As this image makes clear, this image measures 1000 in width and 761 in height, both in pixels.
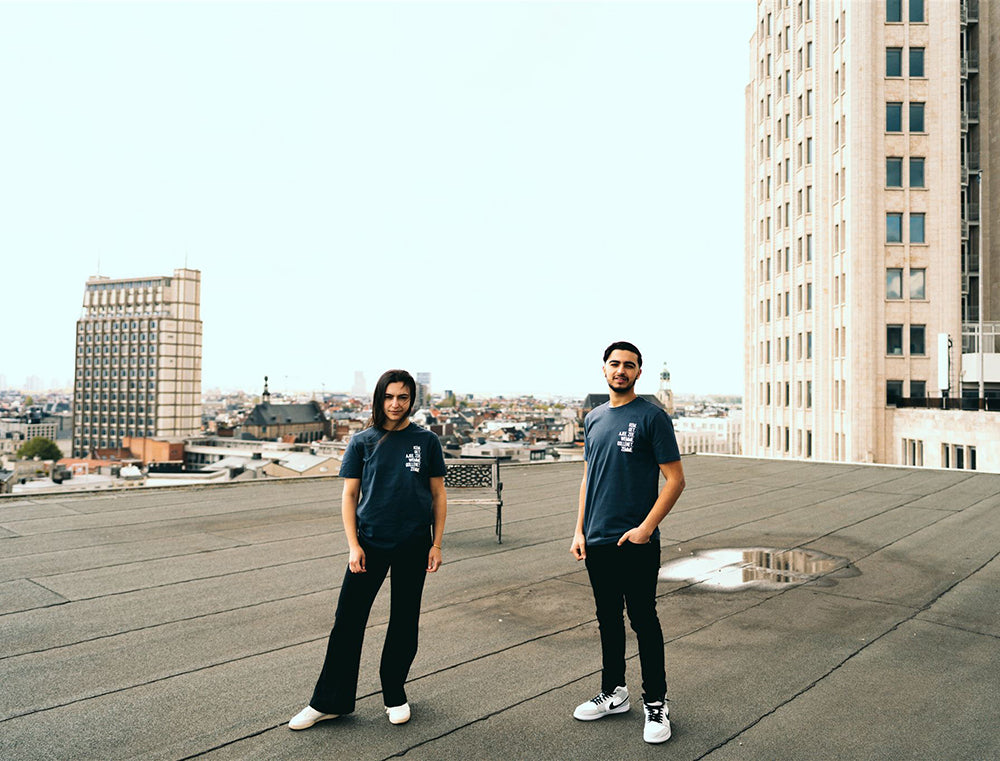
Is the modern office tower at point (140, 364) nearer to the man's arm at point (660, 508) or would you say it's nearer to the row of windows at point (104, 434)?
the row of windows at point (104, 434)

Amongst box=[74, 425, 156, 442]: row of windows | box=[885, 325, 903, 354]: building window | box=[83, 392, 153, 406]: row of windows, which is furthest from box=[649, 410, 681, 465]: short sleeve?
box=[83, 392, 153, 406]: row of windows

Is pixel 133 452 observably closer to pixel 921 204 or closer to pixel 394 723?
pixel 921 204

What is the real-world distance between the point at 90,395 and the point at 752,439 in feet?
509

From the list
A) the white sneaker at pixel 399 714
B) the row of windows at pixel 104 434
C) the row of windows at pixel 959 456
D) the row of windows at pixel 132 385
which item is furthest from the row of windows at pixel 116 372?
the white sneaker at pixel 399 714

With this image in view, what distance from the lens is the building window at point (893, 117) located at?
135ft

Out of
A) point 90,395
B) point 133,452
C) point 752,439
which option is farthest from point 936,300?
point 90,395

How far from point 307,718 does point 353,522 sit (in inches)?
40.2

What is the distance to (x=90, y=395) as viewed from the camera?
527 feet

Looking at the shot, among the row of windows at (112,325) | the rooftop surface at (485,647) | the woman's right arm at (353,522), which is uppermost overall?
the row of windows at (112,325)

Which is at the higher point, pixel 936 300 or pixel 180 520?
pixel 936 300

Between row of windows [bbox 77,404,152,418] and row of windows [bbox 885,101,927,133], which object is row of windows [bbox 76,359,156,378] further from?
row of windows [bbox 885,101,927,133]

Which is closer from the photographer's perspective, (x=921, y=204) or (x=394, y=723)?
(x=394, y=723)

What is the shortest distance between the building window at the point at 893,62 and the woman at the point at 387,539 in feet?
157

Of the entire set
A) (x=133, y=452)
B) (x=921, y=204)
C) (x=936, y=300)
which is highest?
(x=921, y=204)
